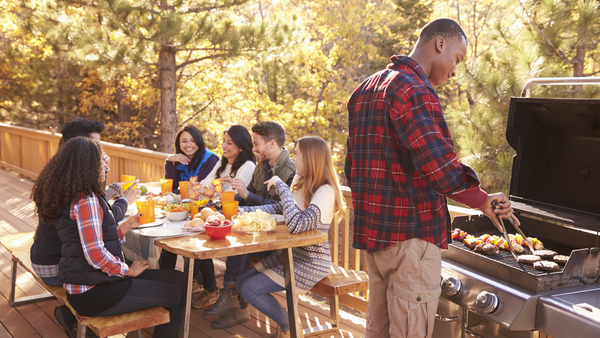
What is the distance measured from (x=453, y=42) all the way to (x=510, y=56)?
5655 mm

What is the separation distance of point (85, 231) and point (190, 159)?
2.06 m

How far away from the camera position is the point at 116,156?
651 cm

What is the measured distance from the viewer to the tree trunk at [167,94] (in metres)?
8.76

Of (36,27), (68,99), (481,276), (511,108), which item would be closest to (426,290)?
(481,276)


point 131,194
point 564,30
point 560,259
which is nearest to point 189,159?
point 131,194

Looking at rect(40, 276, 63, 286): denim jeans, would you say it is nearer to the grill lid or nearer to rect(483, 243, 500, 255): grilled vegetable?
rect(483, 243, 500, 255): grilled vegetable

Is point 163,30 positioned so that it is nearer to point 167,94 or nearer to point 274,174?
point 167,94

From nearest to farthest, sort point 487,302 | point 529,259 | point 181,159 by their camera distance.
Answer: point 487,302 → point 529,259 → point 181,159

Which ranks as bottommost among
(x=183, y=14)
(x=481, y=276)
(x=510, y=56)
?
(x=481, y=276)

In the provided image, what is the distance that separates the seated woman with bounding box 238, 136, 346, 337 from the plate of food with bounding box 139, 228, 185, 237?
1.57ft

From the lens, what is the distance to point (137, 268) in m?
2.42

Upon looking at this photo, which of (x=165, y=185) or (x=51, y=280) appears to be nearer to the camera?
(x=51, y=280)

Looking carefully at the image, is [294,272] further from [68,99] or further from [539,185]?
[68,99]

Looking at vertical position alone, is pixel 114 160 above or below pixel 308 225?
below
